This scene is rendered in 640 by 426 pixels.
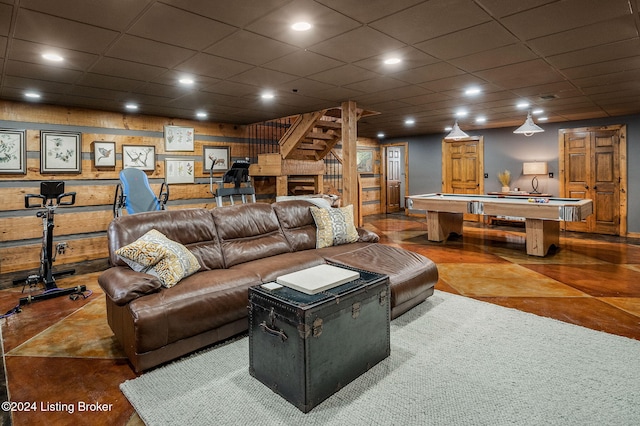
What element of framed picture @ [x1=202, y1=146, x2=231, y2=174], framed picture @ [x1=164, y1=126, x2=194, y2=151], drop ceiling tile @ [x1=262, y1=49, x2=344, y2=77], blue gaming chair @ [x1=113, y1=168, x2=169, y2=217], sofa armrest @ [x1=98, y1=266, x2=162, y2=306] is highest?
drop ceiling tile @ [x1=262, y1=49, x2=344, y2=77]

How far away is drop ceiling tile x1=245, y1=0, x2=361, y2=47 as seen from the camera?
8.38 ft

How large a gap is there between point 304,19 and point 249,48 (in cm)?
79

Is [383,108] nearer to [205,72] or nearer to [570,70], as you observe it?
[570,70]

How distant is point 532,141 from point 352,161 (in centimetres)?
530

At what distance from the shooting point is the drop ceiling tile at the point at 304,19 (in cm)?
255

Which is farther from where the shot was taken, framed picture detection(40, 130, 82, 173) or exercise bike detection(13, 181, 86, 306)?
framed picture detection(40, 130, 82, 173)

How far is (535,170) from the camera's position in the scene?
26.9 ft

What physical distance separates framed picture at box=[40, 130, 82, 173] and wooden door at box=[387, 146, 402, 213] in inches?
332

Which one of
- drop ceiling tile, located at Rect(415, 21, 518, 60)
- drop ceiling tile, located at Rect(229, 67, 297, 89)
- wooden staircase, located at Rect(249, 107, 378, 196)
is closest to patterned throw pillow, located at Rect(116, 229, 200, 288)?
drop ceiling tile, located at Rect(229, 67, 297, 89)

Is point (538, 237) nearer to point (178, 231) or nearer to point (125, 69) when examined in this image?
point (178, 231)

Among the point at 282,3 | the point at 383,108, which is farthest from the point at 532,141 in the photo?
the point at 282,3

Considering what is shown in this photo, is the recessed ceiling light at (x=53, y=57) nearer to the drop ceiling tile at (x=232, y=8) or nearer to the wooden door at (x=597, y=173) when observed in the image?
the drop ceiling tile at (x=232, y=8)

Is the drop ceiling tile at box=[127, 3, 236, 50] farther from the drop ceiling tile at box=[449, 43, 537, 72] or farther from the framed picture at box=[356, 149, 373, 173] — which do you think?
the framed picture at box=[356, 149, 373, 173]

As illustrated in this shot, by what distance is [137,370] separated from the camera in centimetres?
234
